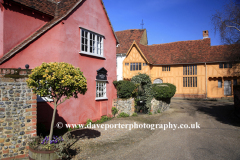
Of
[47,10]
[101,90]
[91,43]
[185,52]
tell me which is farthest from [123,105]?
[185,52]

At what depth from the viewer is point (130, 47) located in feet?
92.1

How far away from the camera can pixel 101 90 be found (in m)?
12.2

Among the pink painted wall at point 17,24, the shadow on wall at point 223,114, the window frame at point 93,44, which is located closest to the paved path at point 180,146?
the shadow on wall at point 223,114

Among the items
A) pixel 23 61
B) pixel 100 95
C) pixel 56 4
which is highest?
pixel 56 4

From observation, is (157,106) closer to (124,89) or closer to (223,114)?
(124,89)

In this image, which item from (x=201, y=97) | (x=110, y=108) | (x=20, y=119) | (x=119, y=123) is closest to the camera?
(x=20, y=119)

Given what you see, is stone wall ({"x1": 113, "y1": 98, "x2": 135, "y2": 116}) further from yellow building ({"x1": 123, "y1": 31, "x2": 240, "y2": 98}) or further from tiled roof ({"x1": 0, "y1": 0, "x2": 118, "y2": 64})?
yellow building ({"x1": 123, "y1": 31, "x2": 240, "y2": 98})

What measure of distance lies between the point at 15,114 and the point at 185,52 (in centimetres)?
2826

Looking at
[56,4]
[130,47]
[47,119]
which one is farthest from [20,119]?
[130,47]

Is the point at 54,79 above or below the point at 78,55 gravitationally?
below

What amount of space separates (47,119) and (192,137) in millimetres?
6908

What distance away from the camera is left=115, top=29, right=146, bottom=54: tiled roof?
29.2m

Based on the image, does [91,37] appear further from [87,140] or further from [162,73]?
[162,73]

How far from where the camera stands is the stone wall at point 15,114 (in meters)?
5.48
